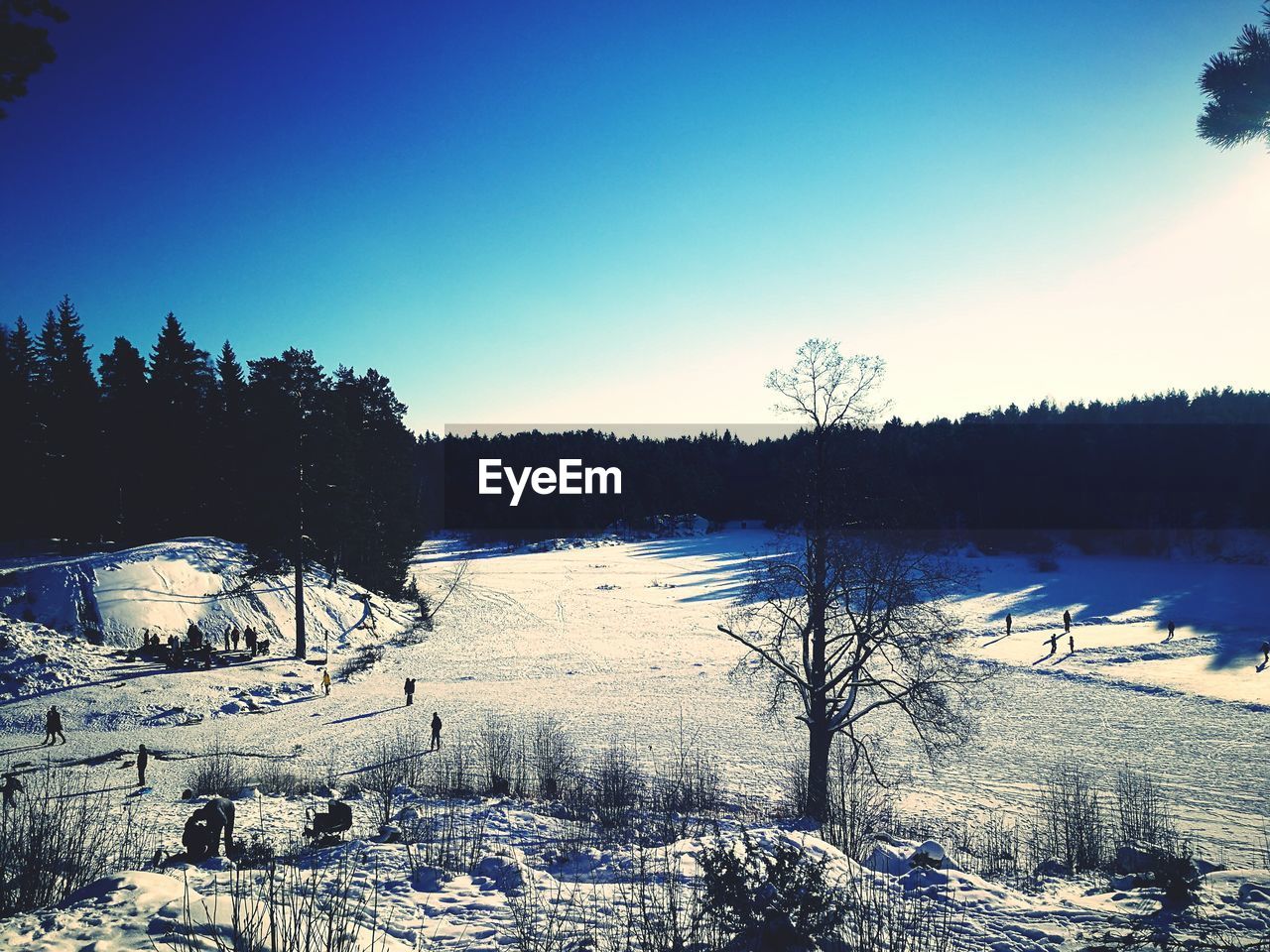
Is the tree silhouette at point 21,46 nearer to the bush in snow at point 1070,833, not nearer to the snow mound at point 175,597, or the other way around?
the bush in snow at point 1070,833

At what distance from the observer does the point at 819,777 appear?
14820 mm

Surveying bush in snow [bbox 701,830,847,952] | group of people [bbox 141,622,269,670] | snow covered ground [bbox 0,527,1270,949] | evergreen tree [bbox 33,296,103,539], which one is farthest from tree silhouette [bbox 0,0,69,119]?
evergreen tree [bbox 33,296,103,539]

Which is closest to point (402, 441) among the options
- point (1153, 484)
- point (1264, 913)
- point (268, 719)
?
point (268, 719)

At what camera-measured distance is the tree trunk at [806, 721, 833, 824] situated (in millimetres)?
14094

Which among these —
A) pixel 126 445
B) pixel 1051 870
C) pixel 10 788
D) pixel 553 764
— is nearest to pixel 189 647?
pixel 10 788

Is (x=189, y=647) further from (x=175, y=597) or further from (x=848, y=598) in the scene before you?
(x=848, y=598)

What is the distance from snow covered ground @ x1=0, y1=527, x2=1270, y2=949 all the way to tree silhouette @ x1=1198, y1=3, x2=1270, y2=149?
787 centimetres

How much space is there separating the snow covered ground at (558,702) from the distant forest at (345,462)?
260 inches

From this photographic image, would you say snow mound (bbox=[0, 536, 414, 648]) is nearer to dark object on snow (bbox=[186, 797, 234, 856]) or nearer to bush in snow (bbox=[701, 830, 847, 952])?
dark object on snow (bbox=[186, 797, 234, 856])

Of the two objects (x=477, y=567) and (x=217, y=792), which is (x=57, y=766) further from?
(x=477, y=567)

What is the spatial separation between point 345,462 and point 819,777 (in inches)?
1209

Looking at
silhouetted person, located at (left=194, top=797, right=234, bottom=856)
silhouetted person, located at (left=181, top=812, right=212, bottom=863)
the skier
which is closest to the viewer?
silhouetted person, located at (left=181, top=812, right=212, bottom=863)

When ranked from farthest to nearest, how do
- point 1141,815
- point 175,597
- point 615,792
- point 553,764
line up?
point 175,597 < point 553,764 < point 1141,815 < point 615,792

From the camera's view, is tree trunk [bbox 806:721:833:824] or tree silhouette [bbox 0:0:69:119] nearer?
tree silhouette [bbox 0:0:69:119]
